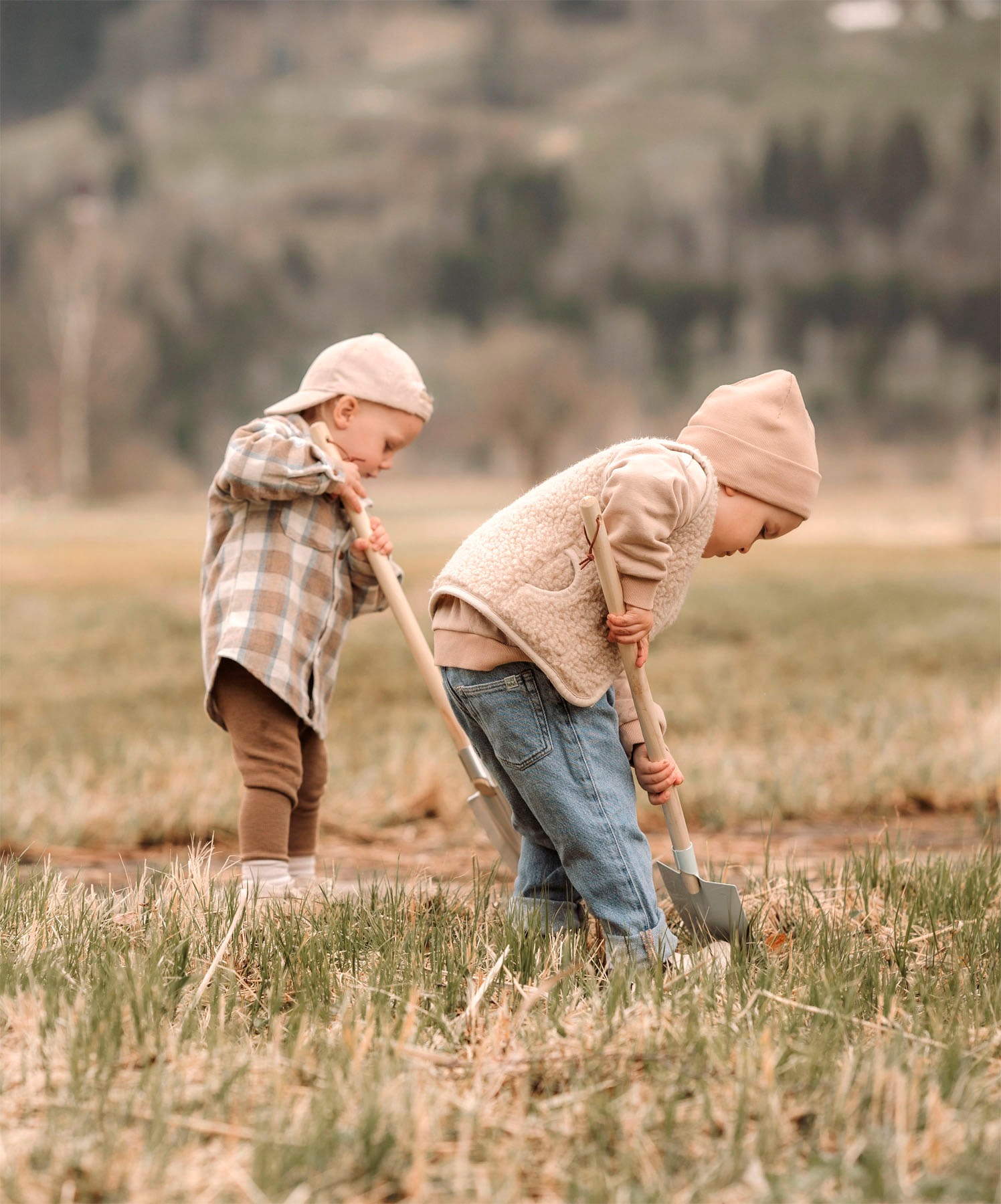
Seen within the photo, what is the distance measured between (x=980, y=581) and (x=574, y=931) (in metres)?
12.7

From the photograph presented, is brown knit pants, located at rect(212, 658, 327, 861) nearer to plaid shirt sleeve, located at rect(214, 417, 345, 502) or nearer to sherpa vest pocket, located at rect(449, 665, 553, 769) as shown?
plaid shirt sleeve, located at rect(214, 417, 345, 502)

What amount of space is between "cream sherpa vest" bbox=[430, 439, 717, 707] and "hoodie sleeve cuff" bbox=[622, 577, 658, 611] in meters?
0.10

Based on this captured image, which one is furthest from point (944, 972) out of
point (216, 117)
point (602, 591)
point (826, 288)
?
point (216, 117)

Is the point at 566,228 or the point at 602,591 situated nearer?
the point at 602,591

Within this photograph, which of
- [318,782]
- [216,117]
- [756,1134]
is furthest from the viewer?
[216,117]

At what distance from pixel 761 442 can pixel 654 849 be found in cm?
192

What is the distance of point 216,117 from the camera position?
32312mm

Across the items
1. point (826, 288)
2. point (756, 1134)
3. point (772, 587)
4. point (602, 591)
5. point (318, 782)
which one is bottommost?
point (756, 1134)

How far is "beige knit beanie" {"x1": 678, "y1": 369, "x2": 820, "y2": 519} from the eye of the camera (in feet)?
8.62

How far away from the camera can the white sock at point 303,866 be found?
347cm

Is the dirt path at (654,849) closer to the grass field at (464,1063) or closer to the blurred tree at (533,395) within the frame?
the grass field at (464,1063)

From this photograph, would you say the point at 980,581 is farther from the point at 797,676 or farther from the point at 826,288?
the point at 826,288

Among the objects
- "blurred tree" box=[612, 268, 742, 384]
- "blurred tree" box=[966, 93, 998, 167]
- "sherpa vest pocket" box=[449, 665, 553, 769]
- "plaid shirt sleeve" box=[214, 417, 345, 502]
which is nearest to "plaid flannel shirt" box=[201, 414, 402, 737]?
"plaid shirt sleeve" box=[214, 417, 345, 502]

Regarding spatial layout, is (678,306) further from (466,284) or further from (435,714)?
(435,714)
